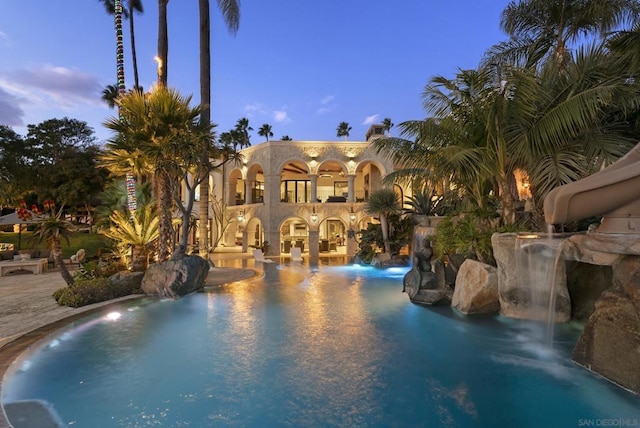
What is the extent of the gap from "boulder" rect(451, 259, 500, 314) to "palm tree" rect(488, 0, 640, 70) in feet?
22.4

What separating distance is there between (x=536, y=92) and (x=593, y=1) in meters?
6.03

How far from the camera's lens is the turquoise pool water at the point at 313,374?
379cm

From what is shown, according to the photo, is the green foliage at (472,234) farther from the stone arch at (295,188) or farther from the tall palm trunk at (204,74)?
the stone arch at (295,188)

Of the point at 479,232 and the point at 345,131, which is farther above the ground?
the point at 345,131

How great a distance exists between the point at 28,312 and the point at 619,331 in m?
10.9

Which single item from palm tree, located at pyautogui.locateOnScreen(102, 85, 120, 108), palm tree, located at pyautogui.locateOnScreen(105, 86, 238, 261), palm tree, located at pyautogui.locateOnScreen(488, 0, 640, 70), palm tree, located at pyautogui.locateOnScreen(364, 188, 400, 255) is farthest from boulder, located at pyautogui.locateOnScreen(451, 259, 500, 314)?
palm tree, located at pyautogui.locateOnScreen(102, 85, 120, 108)

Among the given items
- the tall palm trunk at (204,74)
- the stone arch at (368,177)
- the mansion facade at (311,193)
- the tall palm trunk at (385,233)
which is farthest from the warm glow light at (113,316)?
the stone arch at (368,177)

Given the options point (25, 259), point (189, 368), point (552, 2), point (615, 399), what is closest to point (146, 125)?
point (189, 368)

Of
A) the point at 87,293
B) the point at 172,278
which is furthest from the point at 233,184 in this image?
the point at 87,293

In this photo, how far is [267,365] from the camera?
510 cm

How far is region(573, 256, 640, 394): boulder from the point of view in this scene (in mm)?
4188

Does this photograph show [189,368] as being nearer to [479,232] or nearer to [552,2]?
[479,232]

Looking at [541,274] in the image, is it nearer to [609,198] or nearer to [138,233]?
[609,198]

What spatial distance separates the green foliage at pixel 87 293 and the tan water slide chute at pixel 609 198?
32.9ft
